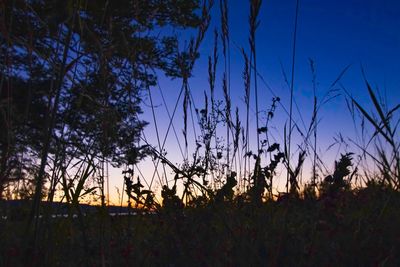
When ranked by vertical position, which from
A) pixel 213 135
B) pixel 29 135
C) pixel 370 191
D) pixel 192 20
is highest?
pixel 192 20

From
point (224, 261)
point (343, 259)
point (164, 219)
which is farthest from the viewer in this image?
point (164, 219)

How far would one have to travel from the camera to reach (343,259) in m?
1.88

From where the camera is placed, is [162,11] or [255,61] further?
[162,11]

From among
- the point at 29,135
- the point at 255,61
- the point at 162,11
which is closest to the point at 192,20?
the point at 162,11

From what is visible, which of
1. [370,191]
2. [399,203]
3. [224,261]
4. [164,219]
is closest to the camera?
[224,261]

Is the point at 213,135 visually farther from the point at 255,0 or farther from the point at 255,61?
the point at 255,0

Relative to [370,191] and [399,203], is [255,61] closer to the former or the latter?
[399,203]

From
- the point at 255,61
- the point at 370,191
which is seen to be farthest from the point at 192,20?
the point at 255,61

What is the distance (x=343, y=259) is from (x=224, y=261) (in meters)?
0.48

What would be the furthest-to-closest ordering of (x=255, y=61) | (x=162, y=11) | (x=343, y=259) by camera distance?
(x=162, y=11) → (x=255, y=61) → (x=343, y=259)

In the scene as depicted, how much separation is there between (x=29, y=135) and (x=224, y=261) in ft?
32.4

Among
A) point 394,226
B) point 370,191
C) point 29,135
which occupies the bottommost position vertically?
point 394,226

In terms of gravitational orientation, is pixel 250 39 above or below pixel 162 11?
below

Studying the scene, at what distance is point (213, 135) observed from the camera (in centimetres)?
316
